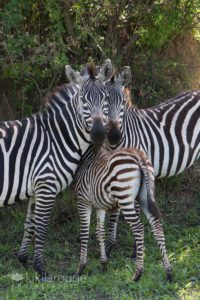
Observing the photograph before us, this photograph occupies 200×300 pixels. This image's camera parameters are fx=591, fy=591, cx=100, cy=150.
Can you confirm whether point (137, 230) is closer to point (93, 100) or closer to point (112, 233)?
point (112, 233)

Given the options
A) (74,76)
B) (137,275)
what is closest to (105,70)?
(74,76)

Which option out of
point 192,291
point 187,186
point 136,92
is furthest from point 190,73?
point 192,291

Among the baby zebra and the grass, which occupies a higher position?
the baby zebra

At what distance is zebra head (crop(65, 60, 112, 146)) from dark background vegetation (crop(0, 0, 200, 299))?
1.11 m

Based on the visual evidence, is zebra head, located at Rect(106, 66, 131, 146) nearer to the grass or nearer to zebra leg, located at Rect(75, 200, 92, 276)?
zebra leg, located at Rect(75, 200, 92, 276)

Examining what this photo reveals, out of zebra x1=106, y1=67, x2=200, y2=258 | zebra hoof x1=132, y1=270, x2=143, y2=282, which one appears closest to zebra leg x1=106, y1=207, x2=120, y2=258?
zebra x1=106, y1=67, x2=200, y2=258

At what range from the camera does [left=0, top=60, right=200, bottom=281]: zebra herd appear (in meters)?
7.23

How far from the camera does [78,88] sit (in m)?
8.23

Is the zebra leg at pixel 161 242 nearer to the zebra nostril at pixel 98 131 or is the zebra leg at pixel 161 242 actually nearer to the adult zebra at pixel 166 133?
the zebra nostril at pixel 98 131

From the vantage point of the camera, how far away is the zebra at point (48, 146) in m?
7.80

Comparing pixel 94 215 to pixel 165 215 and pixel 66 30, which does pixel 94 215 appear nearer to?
pixel 165 215

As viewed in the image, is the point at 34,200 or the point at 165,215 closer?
the point at 34,200

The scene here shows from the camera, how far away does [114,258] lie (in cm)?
859

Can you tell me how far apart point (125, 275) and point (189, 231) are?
8.08ft
